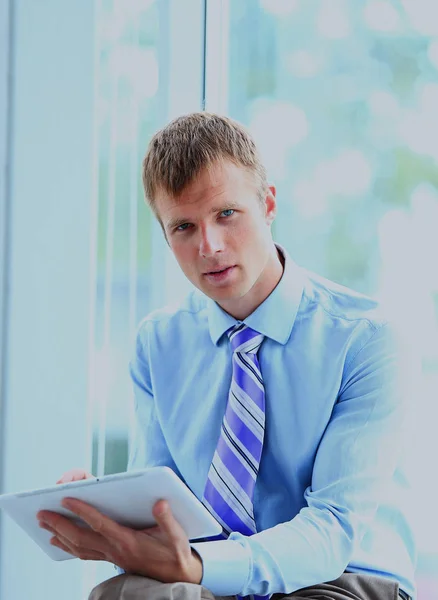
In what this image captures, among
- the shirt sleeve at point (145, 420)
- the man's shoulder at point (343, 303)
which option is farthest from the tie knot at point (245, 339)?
the shirt sleeve at point (145, 420)

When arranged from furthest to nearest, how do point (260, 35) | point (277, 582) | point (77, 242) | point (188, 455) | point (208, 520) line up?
point (260, 35) → point (77, 242) → point (188, 455) → point (277, 582) → point (208, 520)

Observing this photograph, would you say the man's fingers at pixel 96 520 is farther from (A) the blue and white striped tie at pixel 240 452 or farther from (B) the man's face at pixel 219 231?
(B) the man's face at pixel 219 231

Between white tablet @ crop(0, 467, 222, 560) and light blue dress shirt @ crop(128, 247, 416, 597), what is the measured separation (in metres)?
0.10

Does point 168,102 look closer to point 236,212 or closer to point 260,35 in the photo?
point 260,35

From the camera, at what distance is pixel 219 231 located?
4.85 ft

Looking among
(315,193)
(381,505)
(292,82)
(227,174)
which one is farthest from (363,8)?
(381,505)

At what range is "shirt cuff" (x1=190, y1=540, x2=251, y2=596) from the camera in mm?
1248

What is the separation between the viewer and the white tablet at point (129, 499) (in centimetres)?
112

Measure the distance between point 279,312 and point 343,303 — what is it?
12cm

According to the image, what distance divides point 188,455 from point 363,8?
3.97 ft

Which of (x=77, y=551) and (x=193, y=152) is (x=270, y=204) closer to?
(x=193, y=152)

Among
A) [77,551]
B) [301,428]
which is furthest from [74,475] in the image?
[301,428]

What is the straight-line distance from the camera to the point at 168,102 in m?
2.33

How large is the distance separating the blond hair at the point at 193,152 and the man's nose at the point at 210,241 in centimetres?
9
